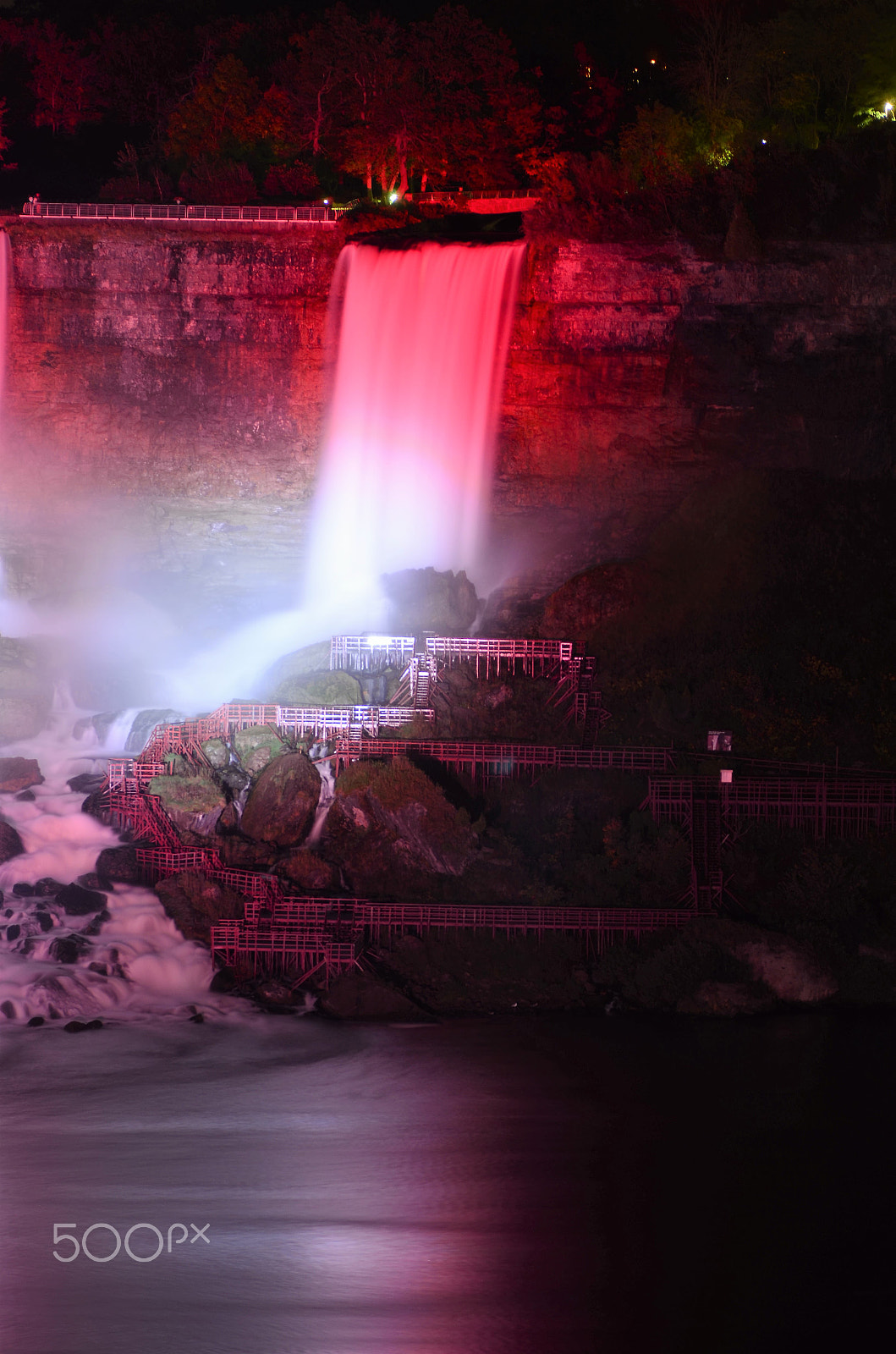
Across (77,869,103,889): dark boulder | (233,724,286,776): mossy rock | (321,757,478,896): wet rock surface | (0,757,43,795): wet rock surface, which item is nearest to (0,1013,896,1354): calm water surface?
(321,757,478,896): wet rock surface

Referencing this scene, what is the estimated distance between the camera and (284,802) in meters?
35.8

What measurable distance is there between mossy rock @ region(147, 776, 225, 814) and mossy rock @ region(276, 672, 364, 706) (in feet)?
14.5

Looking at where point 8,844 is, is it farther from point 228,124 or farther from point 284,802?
point 228,124

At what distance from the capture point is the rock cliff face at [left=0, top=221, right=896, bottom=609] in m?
49.1

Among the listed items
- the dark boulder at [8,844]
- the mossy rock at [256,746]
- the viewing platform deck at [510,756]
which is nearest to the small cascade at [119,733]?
the mossy rock at [256,746]

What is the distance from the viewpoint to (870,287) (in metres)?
48.1

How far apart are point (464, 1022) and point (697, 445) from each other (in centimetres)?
2765

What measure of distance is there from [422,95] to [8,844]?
4148cm

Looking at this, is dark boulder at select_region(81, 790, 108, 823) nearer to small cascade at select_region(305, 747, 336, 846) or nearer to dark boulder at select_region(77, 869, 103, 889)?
dark boulder at select_region(77, 869, 103, 889)

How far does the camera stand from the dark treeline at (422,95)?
2153 inches

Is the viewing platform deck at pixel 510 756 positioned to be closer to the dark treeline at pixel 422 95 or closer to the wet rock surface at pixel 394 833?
the wet rock surface at pixel 394 833

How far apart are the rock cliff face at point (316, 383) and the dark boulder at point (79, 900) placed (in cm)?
2261

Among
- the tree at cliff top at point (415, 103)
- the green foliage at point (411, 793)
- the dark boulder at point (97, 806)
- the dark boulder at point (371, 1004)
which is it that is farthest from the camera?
the tree at cliff top at point (415, 103)

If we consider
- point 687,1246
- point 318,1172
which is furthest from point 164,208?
point 687,1246
